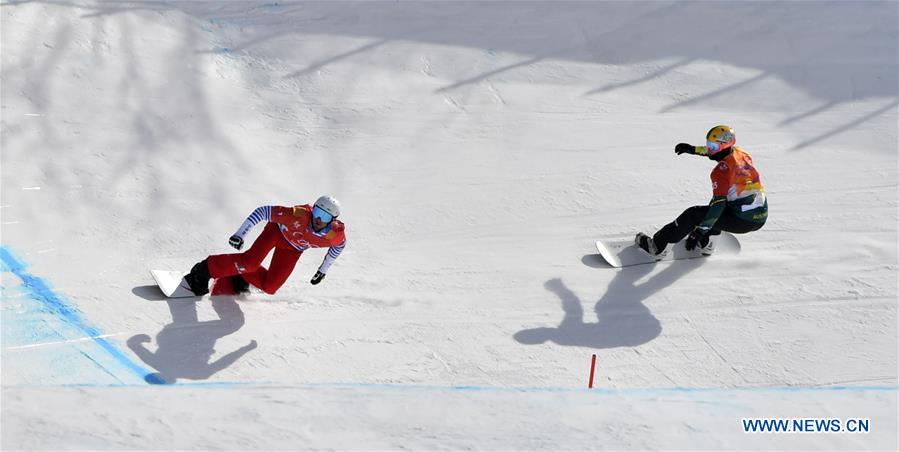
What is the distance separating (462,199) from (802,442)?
4353 millimetres

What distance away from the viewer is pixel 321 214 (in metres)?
8.10

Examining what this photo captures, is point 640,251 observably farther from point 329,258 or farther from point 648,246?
point 329,258

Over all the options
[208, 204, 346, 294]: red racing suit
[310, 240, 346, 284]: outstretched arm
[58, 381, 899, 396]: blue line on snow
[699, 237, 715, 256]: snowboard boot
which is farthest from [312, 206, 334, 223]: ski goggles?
[699, 237, 715, 256]: snowboard boot

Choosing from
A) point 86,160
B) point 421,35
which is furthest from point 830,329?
point 86,160

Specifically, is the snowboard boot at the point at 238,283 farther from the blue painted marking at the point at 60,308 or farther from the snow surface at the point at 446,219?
the blue painted marking at the point at 60,308

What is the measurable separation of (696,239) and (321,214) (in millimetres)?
3738

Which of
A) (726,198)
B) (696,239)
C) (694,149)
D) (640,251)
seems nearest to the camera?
(726,198)

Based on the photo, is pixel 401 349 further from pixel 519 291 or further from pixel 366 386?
pixel 519 291

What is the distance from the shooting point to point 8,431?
6.41m

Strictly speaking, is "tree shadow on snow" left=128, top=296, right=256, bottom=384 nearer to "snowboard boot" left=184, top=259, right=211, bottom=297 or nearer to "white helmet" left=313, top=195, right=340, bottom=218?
"snowboard boot" left=184, top=259, right=211, bottom=297

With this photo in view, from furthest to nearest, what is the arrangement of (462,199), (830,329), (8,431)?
1. (462,199)
2. (830,329)
3. (8,431)

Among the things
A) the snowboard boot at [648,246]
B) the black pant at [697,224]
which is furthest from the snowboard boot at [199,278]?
the black pant at [697,224]

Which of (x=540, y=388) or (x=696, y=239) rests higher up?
(x=696, y=239)

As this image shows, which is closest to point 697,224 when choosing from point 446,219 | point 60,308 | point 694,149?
point 694,149
